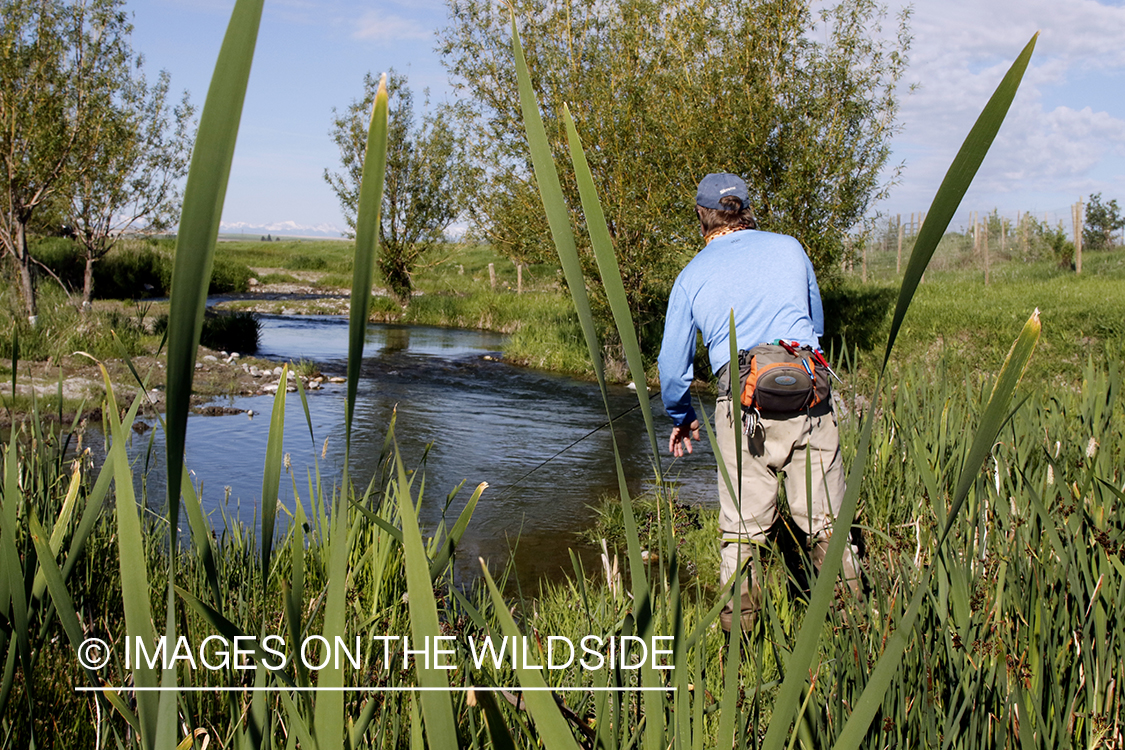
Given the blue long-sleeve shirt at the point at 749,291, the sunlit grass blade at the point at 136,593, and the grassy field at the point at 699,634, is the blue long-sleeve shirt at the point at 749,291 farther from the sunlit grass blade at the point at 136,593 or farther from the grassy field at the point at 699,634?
the sunlit grass blade at the point at 136,593

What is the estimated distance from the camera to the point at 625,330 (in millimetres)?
579

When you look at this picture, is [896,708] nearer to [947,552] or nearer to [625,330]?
[947,552]

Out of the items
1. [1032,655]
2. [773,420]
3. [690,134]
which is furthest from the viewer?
[690,134]

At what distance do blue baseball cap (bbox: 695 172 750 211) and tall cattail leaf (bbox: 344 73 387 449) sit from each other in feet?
9.91

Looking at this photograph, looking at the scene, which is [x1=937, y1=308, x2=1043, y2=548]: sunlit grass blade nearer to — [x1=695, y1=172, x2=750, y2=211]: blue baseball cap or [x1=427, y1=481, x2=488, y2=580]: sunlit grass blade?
[x1=427, y1=481, x2=488, y2=580]: sunlit grass blade

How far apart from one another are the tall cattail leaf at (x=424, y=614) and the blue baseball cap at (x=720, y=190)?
3.03 meters

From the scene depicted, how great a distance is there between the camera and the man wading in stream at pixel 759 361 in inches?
122

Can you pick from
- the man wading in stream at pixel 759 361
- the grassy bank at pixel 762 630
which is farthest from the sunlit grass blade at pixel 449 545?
the man wading in stream at pixel 759 361

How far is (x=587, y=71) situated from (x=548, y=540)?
9.71 metres

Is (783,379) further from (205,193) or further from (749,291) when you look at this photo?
(205,193)

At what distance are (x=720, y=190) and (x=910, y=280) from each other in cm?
294

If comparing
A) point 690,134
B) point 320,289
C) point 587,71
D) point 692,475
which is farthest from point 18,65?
point 320,289

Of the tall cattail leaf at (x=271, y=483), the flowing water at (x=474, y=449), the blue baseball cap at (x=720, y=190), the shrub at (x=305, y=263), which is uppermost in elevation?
the shrub at (x=305, y=263)

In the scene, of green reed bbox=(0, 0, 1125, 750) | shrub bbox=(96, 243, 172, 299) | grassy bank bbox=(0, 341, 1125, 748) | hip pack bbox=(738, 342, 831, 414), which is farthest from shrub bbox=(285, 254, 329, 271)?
grassy bank bbox=(0, 341, 1125, 748)
